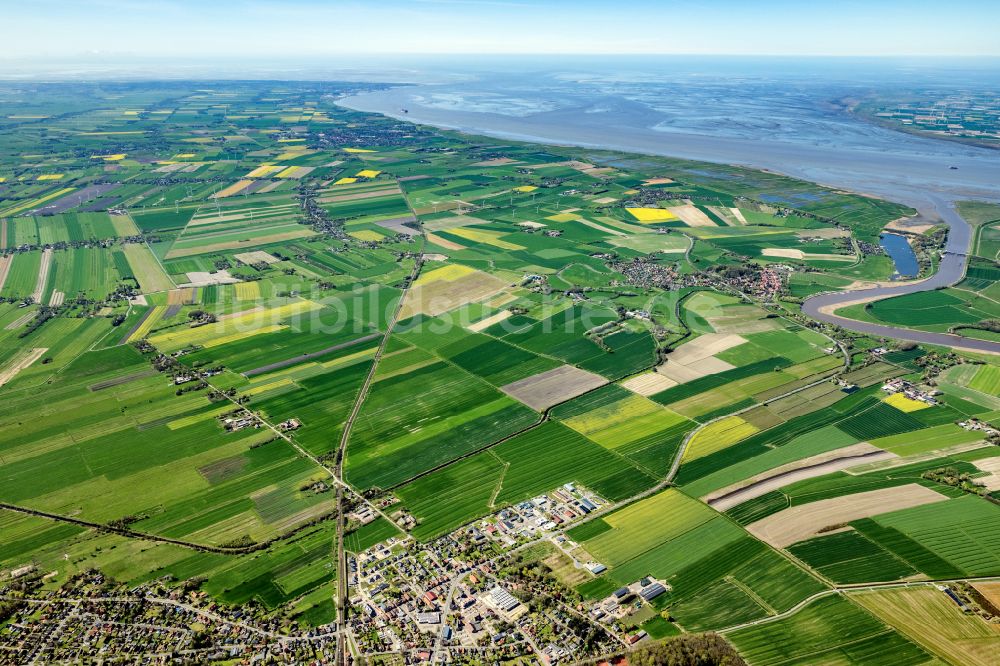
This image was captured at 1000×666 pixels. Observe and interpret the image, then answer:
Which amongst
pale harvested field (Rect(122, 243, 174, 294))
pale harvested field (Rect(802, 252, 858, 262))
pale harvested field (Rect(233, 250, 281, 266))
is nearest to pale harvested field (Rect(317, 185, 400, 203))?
pale harvested field (Rect(233, 250, 281, 266))

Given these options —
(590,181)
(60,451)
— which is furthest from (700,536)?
(590,181)

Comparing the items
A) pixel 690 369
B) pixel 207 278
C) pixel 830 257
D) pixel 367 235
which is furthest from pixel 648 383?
pixel 367 235

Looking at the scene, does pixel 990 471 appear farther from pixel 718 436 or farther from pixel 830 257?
pixel 830 257

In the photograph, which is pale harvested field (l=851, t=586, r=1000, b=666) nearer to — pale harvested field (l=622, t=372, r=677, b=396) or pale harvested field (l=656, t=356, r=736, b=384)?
pale harvested field (l=622, t=372, r=677, b=396)

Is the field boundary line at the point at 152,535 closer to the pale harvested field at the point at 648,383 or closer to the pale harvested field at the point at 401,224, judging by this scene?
the pale harvested field at the point at 648,383

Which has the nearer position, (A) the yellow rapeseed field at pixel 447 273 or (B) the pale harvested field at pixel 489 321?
(B) the pale harvested field at pixel 489 321

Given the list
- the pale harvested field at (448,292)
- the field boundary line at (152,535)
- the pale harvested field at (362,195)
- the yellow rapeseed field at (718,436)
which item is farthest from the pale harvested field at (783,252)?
the field boundary line at (152,535)

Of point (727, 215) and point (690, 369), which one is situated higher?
point (727, 215)

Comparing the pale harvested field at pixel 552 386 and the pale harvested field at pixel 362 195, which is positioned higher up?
the pale harvested field at pixel 362 195
